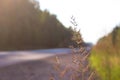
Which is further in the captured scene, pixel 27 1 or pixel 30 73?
pixel 27 1

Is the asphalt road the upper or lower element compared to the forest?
lower

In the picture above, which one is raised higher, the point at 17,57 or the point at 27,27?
the point at 27,27

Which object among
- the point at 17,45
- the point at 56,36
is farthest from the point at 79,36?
the point at 56,36

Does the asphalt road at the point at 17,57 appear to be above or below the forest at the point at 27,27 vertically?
below

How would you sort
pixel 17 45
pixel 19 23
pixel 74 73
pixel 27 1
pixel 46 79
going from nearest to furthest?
pixel 74 73, pixel 46 79, pixel 17 45, pixel 19 23, pixel 27 1

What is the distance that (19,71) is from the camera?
34.0ft

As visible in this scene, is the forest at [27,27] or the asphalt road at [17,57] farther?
the forest at [27,27]

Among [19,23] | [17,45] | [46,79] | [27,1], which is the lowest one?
[46,79]

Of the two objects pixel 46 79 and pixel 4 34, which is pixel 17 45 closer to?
pixel 4 34

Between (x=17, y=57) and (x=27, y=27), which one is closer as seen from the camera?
(x=17, y=57)

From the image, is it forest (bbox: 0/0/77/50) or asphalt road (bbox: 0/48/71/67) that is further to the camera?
forest (bbox: 0/0/77/50)

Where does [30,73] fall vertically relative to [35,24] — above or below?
below

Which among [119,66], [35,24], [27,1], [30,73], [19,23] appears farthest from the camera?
[27,1]

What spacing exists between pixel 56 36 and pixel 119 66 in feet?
116
